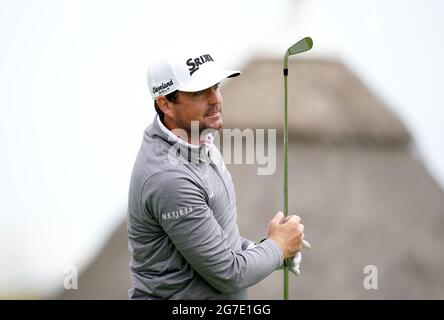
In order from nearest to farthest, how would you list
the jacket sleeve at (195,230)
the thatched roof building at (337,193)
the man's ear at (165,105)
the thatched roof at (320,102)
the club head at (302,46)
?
the jacket sleeve at (195,230) → the man's ear at (165,105) → the club head at (302,46) → the thatched roof building at (337,193) → the thatched roof at (320,102)

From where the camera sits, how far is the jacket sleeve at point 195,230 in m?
1.20

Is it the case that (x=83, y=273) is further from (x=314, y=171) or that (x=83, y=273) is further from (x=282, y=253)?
(x=282, y=253)

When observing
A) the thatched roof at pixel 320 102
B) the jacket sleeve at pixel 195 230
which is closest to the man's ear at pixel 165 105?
the jacket sleeve at pixel 195 230

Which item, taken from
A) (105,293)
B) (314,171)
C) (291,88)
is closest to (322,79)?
(291,88)

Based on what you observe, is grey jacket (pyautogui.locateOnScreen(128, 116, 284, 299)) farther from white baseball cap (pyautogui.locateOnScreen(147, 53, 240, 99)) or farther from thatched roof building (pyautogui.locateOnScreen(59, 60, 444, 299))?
thatched roof building (pyautogui.locateOnScreen(59, 60, 444, 299))

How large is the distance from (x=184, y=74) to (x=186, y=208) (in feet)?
0.91

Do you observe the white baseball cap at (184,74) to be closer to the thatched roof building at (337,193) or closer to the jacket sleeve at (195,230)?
the jacket sleeve at (195,230)

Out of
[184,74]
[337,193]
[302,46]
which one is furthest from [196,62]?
[337,193]

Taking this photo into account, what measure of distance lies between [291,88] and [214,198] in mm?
3190

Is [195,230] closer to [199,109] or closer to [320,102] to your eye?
[199,109]

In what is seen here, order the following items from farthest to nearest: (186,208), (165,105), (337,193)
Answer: (337,193)
(165,105)
(186,208)

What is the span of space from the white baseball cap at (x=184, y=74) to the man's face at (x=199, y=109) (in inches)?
0.9

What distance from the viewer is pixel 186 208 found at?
1.19 m

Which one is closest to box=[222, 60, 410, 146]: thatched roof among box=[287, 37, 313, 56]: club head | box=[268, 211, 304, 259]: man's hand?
box=[287, 37, 313, 56]: club head
